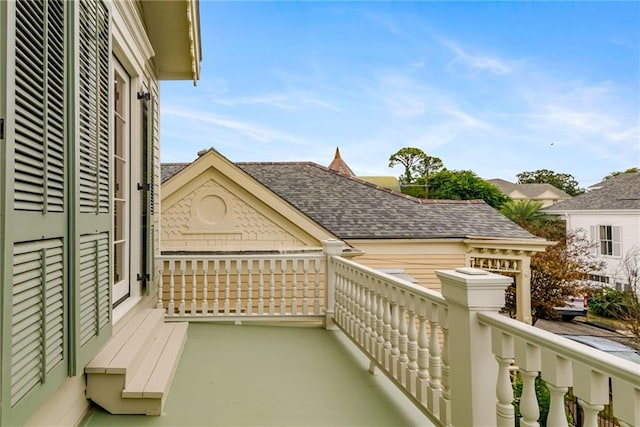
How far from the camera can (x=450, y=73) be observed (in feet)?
88.9

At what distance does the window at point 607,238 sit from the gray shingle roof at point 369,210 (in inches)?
388

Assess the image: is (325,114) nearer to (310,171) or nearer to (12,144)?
(310,171)

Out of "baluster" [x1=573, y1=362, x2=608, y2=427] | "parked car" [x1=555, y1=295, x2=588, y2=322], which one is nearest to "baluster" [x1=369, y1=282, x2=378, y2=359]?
"baluster" [x1=573, y1=362, x2=608, y2=427]

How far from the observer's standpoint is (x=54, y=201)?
1593mm

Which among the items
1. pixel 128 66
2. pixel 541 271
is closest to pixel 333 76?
pixel 541 271

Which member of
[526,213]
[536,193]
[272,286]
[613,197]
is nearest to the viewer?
[272,286]

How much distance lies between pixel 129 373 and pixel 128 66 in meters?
2.51

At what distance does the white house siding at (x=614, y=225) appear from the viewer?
51.2 ft

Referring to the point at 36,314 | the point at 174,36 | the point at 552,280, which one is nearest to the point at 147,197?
the point at 174,36

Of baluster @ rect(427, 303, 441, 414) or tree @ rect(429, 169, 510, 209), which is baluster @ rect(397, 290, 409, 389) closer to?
baluster @ rect(427, 303, 441, 414)

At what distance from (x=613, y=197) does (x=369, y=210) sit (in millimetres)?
14020

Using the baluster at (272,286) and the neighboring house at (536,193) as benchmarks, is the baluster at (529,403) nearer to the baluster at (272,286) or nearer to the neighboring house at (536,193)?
the baluster at (272,286)

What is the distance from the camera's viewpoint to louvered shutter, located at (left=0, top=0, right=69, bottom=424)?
49.0 inches

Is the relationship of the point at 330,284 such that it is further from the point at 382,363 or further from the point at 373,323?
the point at 382,363
